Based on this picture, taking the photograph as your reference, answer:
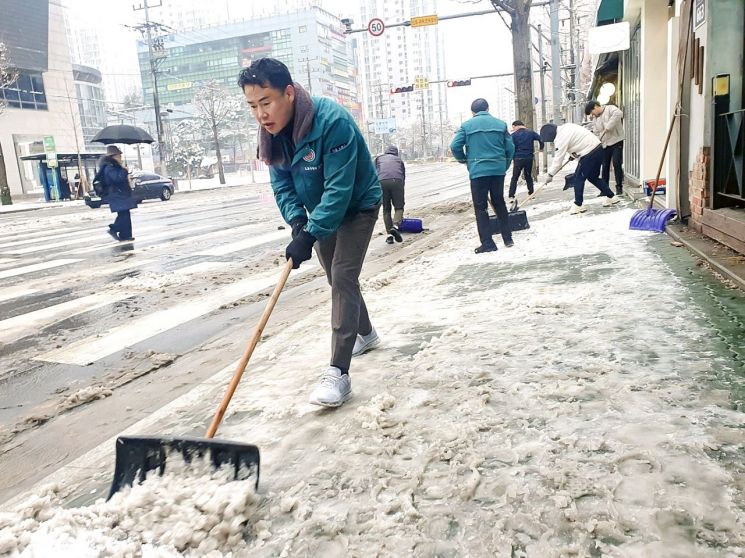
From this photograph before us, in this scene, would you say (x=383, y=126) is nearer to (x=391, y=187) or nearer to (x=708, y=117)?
(x=391, y=187)

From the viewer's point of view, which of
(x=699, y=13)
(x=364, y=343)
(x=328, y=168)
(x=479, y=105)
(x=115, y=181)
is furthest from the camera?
(x=115, y=181)

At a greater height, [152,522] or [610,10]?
[610,10]

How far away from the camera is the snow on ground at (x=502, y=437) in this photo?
6.57 feet

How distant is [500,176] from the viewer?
Answer: 24.1 feet

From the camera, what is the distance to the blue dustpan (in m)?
7.49

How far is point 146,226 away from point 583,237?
11.0m

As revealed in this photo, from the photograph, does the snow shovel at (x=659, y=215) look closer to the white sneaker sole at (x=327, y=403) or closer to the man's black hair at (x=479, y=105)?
the man's black hair at (x=479, y=105)

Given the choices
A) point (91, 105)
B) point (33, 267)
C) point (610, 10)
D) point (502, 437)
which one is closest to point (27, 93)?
point (91, 105)

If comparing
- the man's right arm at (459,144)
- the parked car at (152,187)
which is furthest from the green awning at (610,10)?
the parked car at (152,187)

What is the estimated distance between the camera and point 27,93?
1734 inches

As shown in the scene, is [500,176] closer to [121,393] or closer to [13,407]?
[121,393]

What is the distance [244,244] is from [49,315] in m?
4.53

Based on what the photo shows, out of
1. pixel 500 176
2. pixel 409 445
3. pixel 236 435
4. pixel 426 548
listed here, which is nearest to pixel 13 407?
pixel 236 435

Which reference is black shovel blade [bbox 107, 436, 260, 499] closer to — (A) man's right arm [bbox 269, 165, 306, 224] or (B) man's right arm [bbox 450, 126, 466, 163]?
(A) man's right arm [bbox 269, 165, 306, 224]
